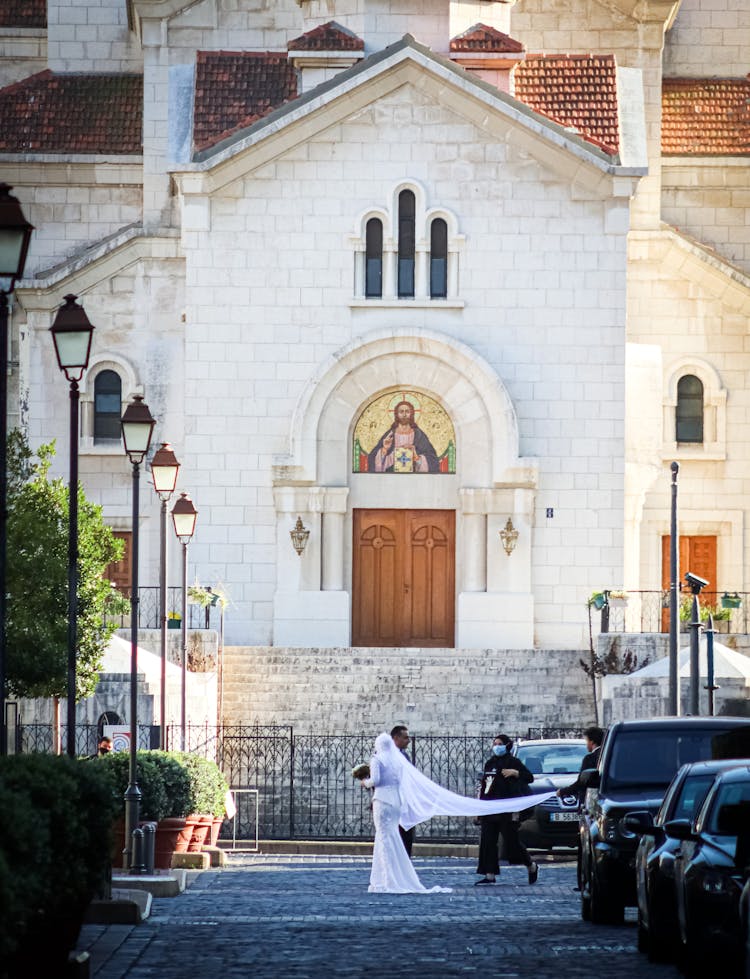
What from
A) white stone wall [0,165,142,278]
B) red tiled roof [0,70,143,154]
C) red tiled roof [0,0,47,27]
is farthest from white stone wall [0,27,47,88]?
white stone wall [0,165,142,278]

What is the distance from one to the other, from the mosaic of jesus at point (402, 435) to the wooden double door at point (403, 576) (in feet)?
2.98

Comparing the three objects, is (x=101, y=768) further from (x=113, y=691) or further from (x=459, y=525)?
(x=459, y=525)

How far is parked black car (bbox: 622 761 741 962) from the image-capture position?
47.0 ft

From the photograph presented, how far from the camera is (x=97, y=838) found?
44.6 feet

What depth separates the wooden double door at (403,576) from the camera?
4203 cm

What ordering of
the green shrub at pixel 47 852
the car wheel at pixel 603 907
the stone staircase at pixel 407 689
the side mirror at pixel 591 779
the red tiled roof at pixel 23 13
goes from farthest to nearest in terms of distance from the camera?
the red tiled roof at pixel 23 13, the stone staircase at pixel 407 689, the side mirror at pixel 591 779, the car wheel at pixel 603 907, the green shrub at pixel 47 852

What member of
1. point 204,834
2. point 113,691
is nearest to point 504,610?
point 113,691

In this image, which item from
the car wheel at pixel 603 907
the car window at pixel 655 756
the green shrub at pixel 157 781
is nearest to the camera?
the car wheel at pixel 603 907

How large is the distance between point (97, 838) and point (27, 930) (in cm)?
194

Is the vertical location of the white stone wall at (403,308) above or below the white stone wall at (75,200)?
below

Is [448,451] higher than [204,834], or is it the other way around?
[448,451]

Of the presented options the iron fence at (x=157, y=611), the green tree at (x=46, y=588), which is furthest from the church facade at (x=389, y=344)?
the green tree at (x=46, y=588)

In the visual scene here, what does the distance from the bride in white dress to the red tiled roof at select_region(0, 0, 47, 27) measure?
31419 mm

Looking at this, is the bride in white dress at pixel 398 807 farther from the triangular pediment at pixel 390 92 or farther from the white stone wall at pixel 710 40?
the white stone wall at pixel 710 40
